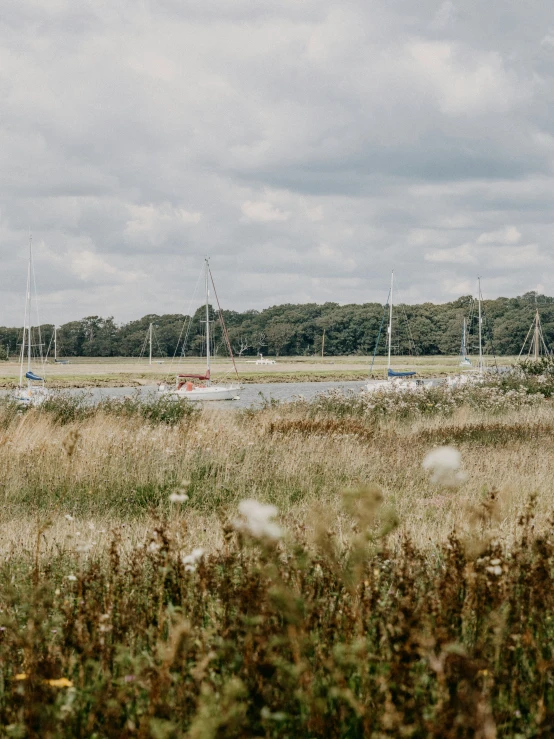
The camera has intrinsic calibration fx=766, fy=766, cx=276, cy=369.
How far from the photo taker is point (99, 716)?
319cm

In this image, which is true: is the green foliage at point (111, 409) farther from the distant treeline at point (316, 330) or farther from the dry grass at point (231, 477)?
the distant treeline at point (316, 330)

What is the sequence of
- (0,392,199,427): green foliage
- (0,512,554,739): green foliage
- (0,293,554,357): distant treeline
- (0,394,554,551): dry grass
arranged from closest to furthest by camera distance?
1. (0,512,554,739): green foliage
2. (0,394,554,551): dry grass
3. (0,392,199,427): green foliage
4. (0,293,554,357): distant treeline

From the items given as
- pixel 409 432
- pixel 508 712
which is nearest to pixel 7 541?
pixel 508 712

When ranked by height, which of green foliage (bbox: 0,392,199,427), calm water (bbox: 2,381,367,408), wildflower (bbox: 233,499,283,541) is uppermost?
wildflower (bbox: 233,499,283,541)

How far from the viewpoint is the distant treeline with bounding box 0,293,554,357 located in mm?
133000

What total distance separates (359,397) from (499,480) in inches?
512

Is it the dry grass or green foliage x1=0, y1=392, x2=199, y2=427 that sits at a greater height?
green foliage x1=0, y1=392, x2=199, y2=427

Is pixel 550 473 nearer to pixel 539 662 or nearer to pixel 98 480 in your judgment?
pixel 98 480

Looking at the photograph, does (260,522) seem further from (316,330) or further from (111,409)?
(316,330)

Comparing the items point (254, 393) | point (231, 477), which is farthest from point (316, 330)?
point (231, 477)

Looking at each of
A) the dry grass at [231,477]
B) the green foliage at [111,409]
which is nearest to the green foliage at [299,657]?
the dry grass at [231,477]

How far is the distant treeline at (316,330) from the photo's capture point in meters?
133

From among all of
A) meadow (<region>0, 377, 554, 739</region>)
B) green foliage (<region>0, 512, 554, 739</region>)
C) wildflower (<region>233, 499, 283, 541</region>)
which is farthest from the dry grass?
wildflower (<region>233, 499, 283, 541</region>)

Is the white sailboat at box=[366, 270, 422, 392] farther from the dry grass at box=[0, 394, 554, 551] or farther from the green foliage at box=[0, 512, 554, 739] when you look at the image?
the green foliage at box=[0, 512, 554, 739]
